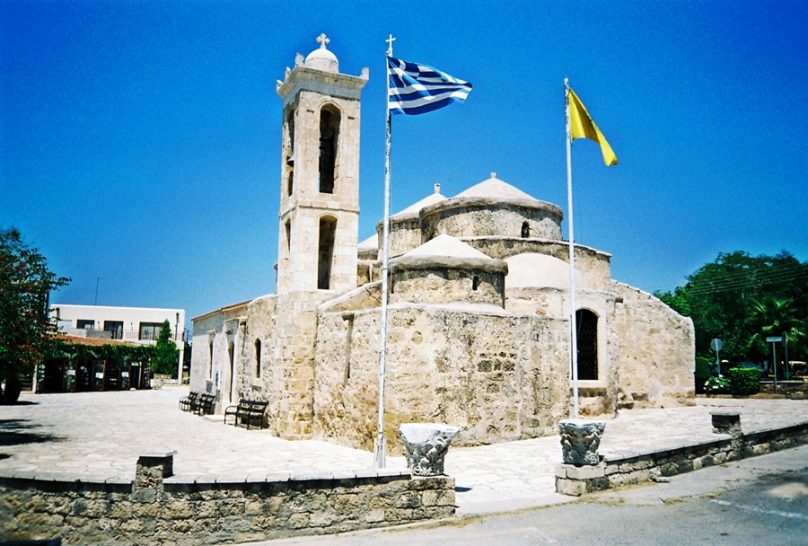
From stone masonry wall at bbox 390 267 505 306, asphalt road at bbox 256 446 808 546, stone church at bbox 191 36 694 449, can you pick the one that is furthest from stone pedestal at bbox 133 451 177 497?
stone masonry wall at bbox 390 267 505 306

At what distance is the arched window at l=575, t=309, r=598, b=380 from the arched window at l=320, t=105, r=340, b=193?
7.93 m

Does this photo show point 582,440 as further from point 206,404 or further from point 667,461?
point 206,404

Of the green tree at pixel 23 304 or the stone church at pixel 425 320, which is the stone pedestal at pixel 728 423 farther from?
the green tree at pixel 23 304

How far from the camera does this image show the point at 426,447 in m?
6.66

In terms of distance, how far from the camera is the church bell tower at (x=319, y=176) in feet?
49.4

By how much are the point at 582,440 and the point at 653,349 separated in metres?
13.3

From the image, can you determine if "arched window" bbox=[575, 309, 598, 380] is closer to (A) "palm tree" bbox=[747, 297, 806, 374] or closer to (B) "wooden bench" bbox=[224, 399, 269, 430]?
(B) "wooden bench" bbox=[224, 399, 269, 430]

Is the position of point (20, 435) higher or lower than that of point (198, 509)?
lower

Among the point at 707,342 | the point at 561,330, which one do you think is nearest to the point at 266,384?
the point at 561,330

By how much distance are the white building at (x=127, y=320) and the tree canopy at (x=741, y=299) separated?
1691 inches

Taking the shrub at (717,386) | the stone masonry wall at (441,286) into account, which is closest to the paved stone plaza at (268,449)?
the stone masonry wall at (441,286)

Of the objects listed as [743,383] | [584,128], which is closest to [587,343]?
[584,128]

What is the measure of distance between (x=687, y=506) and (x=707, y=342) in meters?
38.8

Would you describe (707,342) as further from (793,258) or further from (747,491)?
(747,491)
